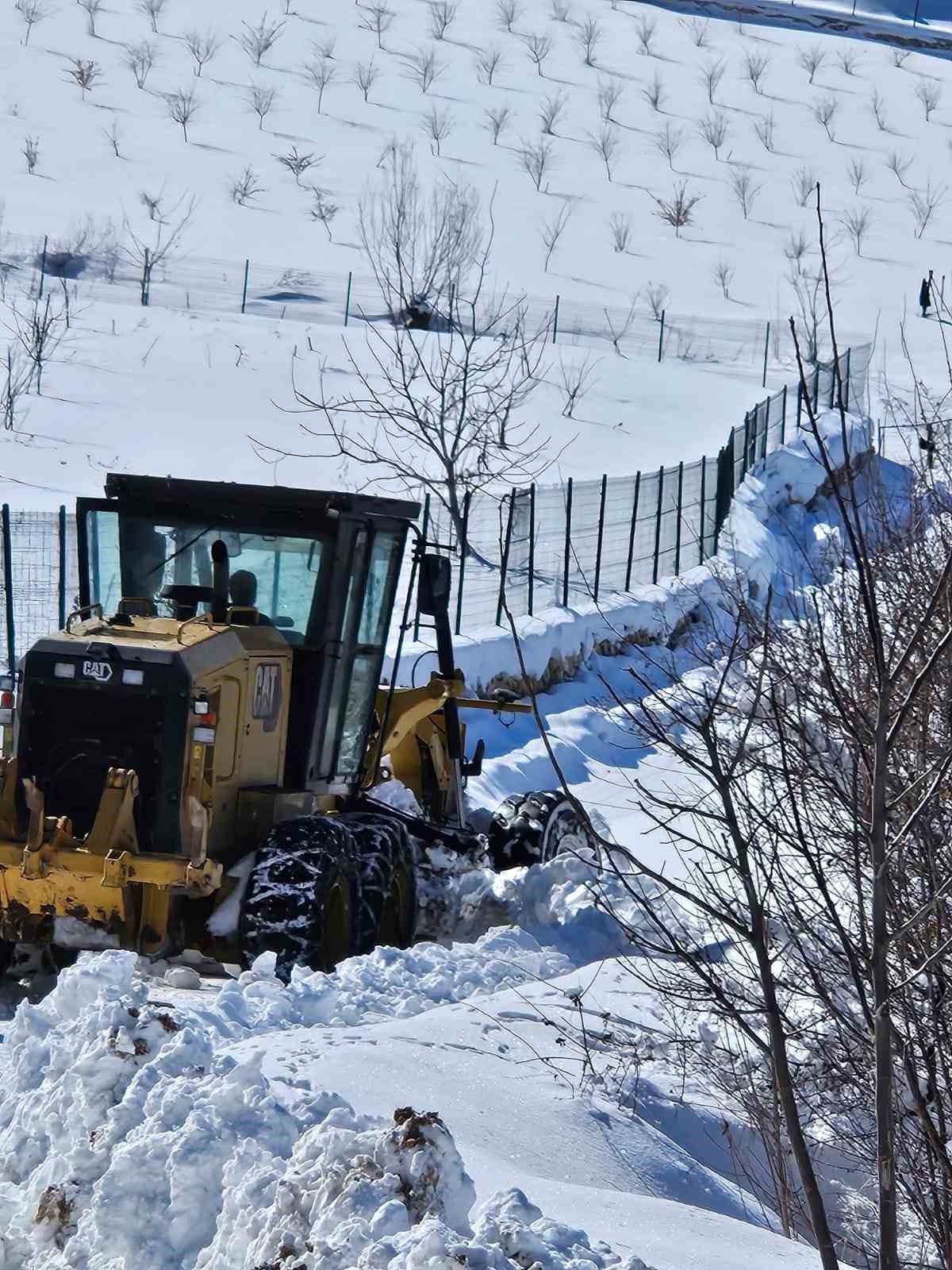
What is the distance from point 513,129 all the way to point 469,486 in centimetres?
4578

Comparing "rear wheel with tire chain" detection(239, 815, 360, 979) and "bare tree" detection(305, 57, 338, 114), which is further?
"bare tree" detection(305, 57, 338, 114)

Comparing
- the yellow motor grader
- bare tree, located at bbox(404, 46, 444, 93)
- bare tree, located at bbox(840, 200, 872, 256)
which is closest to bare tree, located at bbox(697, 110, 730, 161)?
bare tree, located at bbox(840, 200, 872, 256)

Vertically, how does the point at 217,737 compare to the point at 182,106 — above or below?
below

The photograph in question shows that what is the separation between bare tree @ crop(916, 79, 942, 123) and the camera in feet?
246

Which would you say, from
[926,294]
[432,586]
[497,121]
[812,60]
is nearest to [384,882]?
[432,586]

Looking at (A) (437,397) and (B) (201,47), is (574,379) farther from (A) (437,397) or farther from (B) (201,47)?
(B) (201,47)

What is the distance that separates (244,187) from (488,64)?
23.4m

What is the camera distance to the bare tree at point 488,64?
2926 inches

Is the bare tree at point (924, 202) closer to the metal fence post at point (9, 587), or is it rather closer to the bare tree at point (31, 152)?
the bare tree at point (31, 152)

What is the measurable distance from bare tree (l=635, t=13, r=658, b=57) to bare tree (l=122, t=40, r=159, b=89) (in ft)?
80.3

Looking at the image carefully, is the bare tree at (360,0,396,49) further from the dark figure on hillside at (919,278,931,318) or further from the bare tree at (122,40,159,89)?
the dark figure on hillside at (919,278,931,318)

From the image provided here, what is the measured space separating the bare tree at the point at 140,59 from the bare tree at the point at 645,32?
80.3 feet

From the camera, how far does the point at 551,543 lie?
24219 mm

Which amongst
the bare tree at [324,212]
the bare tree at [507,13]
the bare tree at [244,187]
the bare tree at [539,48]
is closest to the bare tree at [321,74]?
the bare tree at [539,48]
